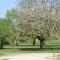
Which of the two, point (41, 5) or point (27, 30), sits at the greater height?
point (41, 5)

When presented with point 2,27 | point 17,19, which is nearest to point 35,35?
point 17,19

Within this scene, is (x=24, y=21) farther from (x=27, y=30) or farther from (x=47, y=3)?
(x=47, y=3)

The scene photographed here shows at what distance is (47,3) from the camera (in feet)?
129

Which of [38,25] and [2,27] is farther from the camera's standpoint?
[2,27]

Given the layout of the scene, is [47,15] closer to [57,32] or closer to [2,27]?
[57,32]

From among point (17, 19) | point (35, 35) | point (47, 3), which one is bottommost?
point (35, 35)

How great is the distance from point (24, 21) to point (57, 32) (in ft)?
17.5

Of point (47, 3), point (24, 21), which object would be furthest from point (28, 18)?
point (47, 3)

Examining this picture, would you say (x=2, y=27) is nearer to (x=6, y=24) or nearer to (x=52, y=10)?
(x=6, y=24)

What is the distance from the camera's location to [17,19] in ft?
129

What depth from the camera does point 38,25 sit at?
3784cm

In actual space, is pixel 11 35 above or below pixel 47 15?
below

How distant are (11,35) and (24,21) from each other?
159 inches

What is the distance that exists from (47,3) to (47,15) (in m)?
2.07
